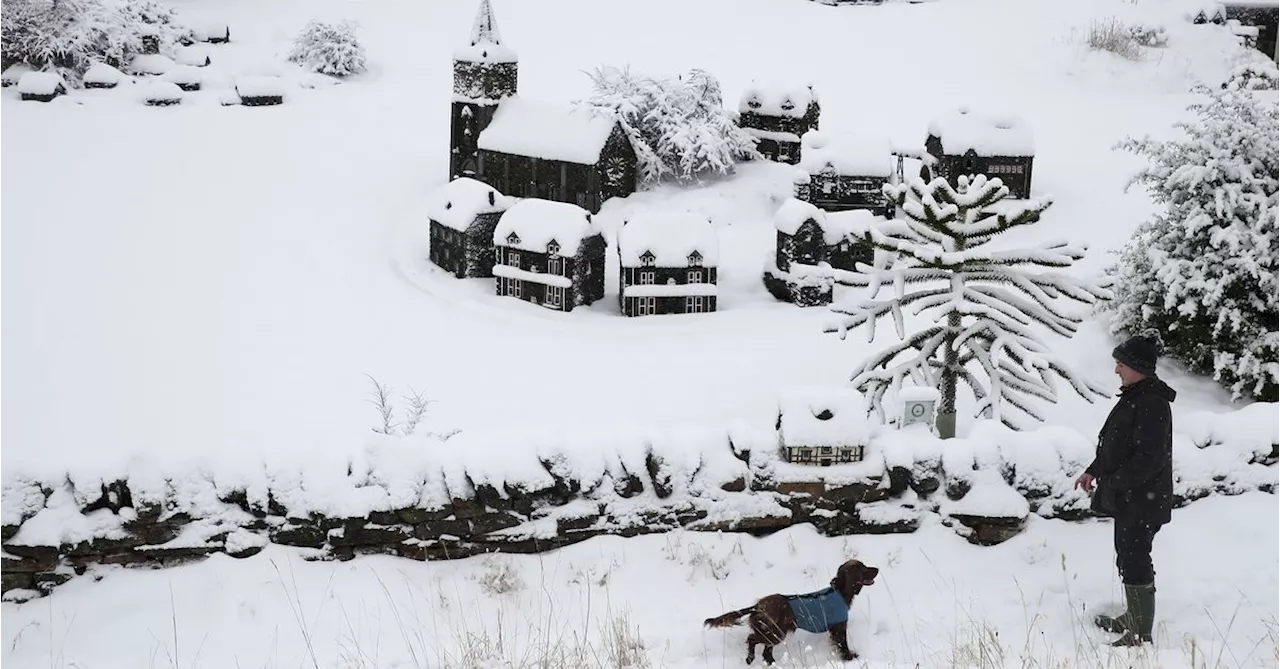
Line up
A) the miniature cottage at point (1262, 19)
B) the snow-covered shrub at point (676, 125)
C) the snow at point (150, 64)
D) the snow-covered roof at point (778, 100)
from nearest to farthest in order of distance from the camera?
the snow-covered shrub at point (676, 125) → the snow-covered roof at point (778, 100) → the snow at point (150, 64) → the miniature cottage at point (1262, 19)

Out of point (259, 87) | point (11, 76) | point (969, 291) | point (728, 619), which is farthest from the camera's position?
point (11, 76)

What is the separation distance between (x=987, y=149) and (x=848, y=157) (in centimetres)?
230

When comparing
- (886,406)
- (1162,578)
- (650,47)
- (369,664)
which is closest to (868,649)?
(1162,578)

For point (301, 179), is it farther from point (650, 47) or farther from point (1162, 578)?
point (1162, 578)

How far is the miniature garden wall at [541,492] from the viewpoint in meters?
6.60

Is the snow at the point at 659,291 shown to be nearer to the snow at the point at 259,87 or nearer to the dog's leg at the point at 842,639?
the dog's leg at the point at 842,639

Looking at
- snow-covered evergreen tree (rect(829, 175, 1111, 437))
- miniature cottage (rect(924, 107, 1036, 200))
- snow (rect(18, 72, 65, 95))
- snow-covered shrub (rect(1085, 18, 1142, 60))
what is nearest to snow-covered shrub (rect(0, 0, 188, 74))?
snow (rect(18, 72, 65, 95))

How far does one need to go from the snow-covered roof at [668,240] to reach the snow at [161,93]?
13.9m

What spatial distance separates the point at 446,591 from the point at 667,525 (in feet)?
4.43

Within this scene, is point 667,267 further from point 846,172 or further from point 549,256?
point 846,172

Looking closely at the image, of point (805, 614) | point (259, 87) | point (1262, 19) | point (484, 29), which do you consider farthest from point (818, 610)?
point (1262, 19)

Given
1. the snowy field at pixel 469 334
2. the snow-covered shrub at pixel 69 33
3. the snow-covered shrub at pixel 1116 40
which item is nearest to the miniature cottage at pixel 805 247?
the snowy field at pixel 469 334

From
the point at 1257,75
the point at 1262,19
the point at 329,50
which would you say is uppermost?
the point at 1262,19

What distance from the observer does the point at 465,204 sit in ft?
58.3
